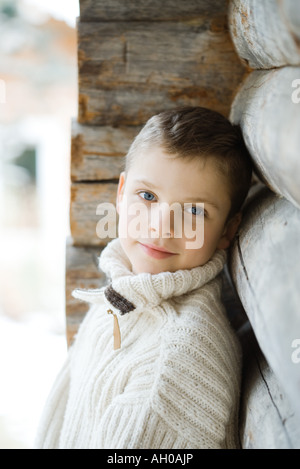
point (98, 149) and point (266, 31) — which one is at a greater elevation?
point (266, 31)

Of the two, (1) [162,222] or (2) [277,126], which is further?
(1) [162,222]

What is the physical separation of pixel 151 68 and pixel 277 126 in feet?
2.28

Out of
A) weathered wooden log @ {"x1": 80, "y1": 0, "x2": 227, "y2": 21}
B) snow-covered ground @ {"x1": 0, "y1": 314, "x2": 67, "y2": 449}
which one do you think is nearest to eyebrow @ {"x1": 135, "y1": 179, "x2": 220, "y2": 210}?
weathered wooden log @ {"x1": 80, "y1": 0, "x2": 227, "y2": 21}

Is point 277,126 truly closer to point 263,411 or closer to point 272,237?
point 272,237

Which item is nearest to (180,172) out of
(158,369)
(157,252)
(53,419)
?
(157,252)

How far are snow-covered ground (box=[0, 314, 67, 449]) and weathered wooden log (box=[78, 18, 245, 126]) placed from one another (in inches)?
51.9

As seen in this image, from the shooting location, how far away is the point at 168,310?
99cm

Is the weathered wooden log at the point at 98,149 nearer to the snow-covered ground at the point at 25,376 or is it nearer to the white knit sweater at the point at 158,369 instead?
the white knit sweater at the point at 158,369

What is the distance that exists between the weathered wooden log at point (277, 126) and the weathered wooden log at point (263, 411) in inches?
13.2

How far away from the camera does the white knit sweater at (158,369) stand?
34.1 inches

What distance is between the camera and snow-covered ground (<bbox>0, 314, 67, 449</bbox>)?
220 cm

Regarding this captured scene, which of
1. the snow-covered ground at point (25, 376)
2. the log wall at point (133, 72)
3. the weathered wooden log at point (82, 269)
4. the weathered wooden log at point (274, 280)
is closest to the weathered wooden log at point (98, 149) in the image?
the log wall at point (133, 72)

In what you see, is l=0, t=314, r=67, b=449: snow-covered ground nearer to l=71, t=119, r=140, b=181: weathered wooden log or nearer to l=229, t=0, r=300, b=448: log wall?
l=71, t=119, r=140, b=181: weathered wooden log
